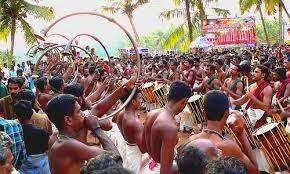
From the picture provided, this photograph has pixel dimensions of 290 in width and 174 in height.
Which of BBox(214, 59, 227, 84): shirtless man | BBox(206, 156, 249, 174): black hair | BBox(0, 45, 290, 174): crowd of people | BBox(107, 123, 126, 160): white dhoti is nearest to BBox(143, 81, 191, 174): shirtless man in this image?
BBox(0, 45, 290, 174): crowd of people

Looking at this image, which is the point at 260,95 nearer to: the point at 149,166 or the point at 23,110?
the point at 149,166

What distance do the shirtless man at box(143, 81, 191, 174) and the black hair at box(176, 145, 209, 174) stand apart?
126 centimetres

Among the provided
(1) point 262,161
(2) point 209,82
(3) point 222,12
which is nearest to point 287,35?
(3) point 222,12

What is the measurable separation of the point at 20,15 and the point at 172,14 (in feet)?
27.9

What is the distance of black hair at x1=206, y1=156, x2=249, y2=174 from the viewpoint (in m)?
2.31

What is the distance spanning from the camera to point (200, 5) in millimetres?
24281

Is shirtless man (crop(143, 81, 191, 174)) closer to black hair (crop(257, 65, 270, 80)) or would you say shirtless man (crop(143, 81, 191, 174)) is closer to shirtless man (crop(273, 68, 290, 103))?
black hair (crop(257, 65, 270, 80))

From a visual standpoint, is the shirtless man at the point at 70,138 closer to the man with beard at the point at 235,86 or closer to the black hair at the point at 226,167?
the black hair at the point at 226,167

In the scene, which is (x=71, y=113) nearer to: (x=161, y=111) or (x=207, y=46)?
(x=161, y=111)

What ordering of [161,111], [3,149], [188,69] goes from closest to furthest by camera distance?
[3,149] → [161,111] → [188,69]

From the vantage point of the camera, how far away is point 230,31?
24422mm

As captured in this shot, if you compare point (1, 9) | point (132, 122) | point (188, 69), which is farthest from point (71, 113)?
point (1, 9)

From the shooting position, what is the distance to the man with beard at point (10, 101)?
5559 mm

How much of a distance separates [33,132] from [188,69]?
25.0 feet
